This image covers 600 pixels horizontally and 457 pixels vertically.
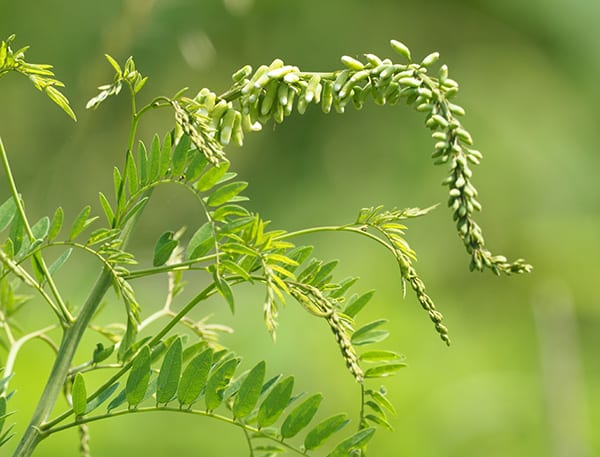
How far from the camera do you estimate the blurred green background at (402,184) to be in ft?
7.36

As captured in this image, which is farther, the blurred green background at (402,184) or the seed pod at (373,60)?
the blurred green background at (402,184)

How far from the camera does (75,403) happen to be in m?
0.61

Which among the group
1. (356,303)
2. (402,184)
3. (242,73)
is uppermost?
(402,184)

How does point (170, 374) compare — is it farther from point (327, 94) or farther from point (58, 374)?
point (327, 94)

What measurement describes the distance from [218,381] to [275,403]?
41 mm

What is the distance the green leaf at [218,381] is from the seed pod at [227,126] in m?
0.14

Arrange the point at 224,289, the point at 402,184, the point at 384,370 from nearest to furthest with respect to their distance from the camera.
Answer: the point at 224,289
the point at 384,370
the point at 402,184

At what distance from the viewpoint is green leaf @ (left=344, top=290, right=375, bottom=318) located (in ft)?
2.21

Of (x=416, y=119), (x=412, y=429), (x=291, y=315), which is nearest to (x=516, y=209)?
(x=416, y=119)

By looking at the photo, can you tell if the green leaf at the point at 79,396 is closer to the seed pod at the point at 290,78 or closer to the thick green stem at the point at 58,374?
the thick green stem at the point at 58,374

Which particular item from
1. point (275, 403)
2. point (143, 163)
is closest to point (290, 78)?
point (143, 163)

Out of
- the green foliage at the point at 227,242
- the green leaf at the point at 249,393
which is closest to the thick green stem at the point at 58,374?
the green foliage at the point at 227,242

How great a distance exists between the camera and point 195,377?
63 cm

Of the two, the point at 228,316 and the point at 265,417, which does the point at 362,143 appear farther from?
the point at 265,417
